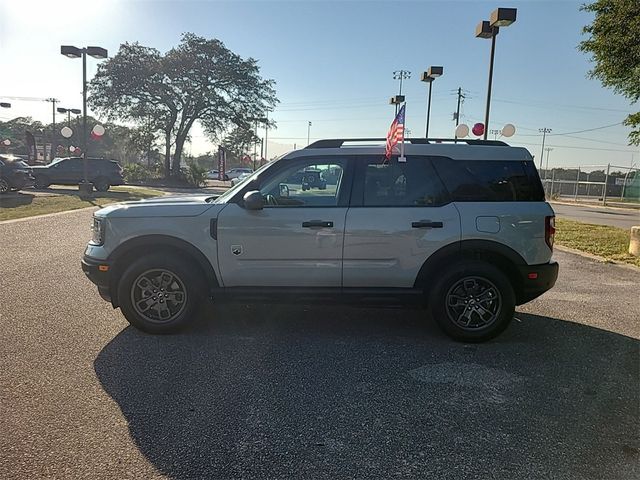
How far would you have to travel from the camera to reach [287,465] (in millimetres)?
2629

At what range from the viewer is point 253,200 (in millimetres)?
4340

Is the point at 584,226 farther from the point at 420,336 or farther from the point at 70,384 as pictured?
Result: the point at 70,384

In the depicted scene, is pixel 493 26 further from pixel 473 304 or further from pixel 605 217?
pixel 605 217

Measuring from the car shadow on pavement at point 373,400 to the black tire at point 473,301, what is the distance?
188 millimetres

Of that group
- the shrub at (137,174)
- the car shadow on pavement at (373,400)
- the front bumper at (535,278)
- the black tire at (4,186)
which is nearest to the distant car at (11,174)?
the black tire at (4,186)

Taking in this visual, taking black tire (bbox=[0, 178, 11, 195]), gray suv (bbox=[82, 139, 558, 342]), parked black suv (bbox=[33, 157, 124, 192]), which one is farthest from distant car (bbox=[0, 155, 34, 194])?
gray suv (bbox=[82, 139, 558, 342])

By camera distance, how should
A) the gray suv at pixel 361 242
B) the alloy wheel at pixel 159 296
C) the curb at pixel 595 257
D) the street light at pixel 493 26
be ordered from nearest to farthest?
the gray suv at pixel 361 242 < the alloy wheel at pixel 159 296 < the curb at pixel 595 257 < the street light at pixel 493 26

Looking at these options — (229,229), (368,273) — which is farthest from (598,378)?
(229,229)

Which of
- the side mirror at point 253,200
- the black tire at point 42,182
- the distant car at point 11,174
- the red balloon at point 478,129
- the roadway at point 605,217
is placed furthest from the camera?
the black tire at point 42,182

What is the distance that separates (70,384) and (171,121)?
38469 millimetres

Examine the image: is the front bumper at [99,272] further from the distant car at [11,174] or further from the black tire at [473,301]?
the distant car at [11,174]

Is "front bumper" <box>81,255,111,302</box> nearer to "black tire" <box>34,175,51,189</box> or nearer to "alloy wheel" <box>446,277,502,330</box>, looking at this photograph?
"alloy wheel" <box>446,277,502,330</box>

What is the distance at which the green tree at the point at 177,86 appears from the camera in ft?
122

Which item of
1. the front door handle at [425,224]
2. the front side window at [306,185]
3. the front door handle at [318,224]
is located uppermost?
the front side window at [306,185]
